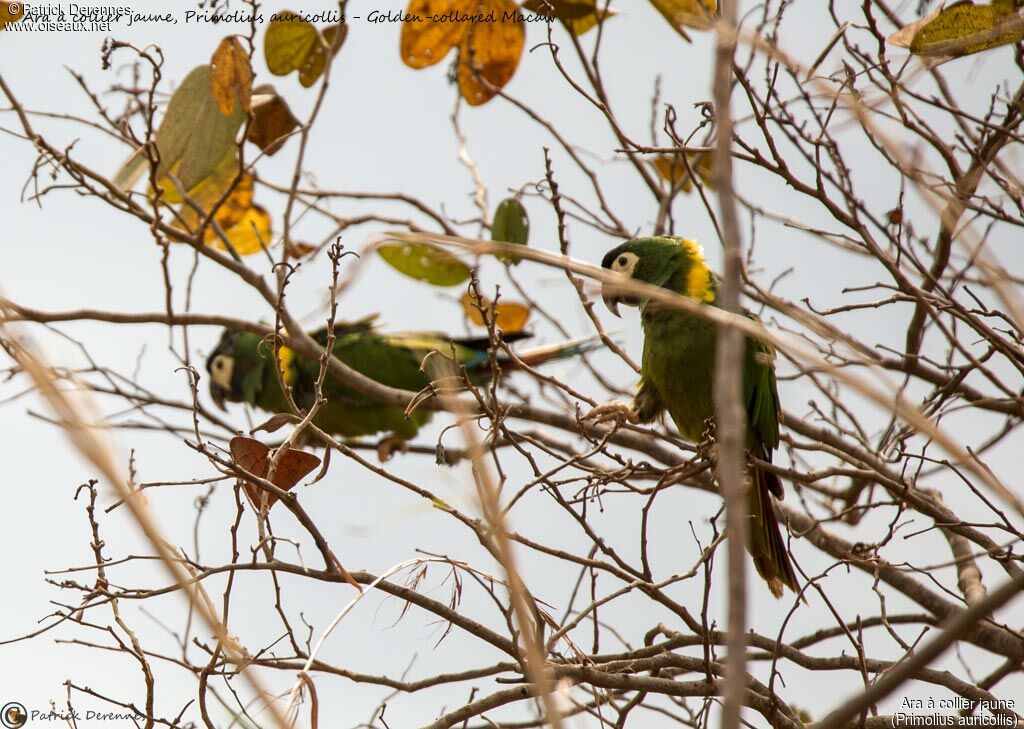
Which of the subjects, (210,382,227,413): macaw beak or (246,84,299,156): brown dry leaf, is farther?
(210,382,227,413): macaw beak

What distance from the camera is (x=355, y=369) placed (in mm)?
5996

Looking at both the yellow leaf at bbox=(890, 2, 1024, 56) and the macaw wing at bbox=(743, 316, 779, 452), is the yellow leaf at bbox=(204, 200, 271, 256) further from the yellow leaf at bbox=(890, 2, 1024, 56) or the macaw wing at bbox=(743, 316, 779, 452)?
the yellow leaf at bbox=(890, 2, 1024, 56)

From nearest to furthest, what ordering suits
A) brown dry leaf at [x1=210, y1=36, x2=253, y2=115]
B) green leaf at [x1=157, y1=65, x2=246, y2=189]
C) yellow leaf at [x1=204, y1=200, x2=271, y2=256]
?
1. brown dry leaf at [x1=210, y1=36, x2=253, y2=115]
2. green leaf at [x1=157, y1=65, x2=246, y2=189]
3. yellow leaf at [x1=204, y1=200, x2=271, y2=256]

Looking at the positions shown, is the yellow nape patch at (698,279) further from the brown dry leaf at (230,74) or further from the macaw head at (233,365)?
the macaw head at (233,365)

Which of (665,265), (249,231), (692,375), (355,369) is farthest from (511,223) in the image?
(355,369)

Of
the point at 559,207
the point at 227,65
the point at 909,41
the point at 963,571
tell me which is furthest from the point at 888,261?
the point at 227,65

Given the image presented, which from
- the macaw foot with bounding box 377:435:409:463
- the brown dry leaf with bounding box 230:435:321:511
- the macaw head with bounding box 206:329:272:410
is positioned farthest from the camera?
the macaw head with bounding box 206:329:272:410

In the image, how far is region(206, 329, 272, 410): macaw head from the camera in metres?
6.28

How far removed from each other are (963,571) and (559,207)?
1.75 m

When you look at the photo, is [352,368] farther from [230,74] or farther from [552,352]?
[230,74]

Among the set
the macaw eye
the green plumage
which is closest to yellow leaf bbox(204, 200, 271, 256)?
the green plumage

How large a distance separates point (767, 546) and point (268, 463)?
1.75 metres

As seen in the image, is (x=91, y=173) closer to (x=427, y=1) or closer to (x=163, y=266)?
(x=163, y=266)

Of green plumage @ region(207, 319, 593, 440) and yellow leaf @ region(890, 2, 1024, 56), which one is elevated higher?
green plumage @ region(207, 319, 593, 440)
